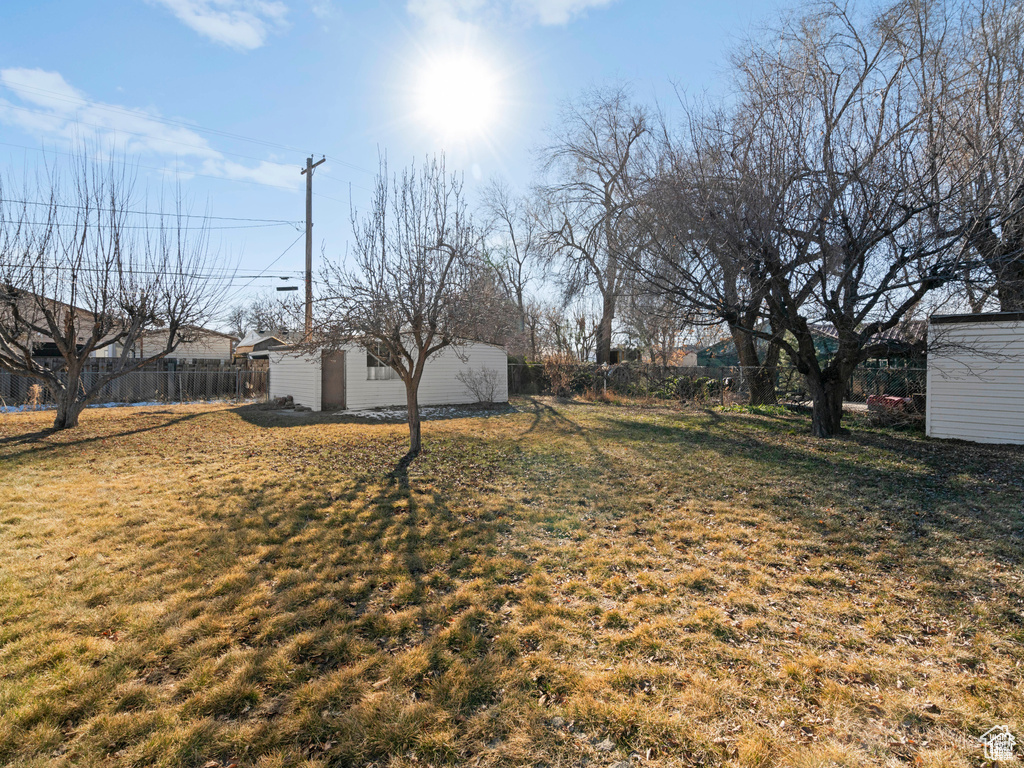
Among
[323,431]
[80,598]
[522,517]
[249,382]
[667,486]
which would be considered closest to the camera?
[80,598]

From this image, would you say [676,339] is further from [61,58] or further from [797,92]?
[61,58]

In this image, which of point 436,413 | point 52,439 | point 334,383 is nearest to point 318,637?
point 52,439

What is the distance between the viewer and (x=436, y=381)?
15.3 meters

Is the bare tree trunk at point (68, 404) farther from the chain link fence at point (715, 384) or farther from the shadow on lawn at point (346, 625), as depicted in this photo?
the chain link fence at point (715, 384)

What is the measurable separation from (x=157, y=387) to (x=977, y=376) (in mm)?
21561

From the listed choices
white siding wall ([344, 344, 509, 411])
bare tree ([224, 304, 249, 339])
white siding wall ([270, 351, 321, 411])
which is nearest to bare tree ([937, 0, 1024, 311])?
white siding wall ([344, 344, 509, 411])

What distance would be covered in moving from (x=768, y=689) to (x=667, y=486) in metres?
3.73

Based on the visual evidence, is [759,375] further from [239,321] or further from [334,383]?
[239,321]

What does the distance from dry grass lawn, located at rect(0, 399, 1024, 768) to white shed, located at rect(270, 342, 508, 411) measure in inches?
291

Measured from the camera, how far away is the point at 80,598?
311 cm

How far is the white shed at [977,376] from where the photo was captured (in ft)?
26.1

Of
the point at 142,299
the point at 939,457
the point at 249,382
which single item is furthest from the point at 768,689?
the point at 249,382

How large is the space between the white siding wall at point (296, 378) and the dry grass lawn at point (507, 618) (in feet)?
23.7

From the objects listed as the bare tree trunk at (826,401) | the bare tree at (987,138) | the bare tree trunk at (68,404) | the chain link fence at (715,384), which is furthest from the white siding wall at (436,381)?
the bare tree at (987,138)
